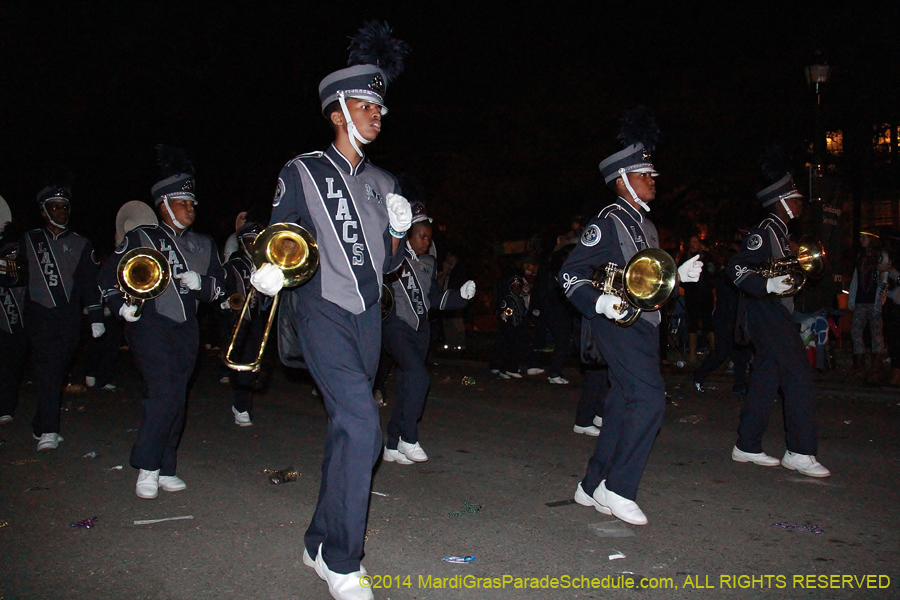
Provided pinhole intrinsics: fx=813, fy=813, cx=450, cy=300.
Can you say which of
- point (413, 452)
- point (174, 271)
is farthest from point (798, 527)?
point (174, 271)

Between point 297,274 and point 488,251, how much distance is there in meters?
22.6

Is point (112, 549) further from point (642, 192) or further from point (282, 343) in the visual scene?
point (642, 192)

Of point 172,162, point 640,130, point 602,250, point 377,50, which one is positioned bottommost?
point 602,250

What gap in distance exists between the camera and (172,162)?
249 inches

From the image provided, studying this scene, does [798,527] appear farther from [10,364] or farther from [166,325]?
[10,364]

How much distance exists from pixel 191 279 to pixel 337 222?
2155 mm

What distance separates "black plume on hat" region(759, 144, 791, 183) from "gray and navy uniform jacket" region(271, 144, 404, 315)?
406 cm

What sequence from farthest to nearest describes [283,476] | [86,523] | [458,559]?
[283,476]
[86,523]
[458,559]

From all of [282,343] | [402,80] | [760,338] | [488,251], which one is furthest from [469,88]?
[282,343]

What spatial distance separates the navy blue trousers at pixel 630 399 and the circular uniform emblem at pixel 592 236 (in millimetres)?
486

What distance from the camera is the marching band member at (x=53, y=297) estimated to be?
7.17 metres

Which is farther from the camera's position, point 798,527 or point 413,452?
point 413,452

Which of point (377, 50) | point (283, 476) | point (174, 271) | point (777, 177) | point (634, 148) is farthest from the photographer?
point (777, 177)

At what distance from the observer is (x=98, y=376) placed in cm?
1179
